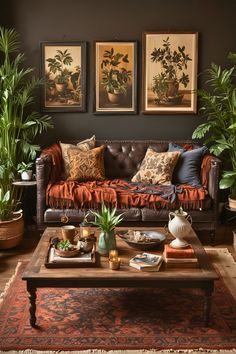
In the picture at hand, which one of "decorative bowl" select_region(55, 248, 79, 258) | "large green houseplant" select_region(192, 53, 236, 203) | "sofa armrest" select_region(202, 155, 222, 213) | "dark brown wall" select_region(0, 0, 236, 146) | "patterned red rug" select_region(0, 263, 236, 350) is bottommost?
"patterned red rug" select_region(0, 263, 236, 350)

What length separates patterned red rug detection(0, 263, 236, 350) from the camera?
109 inches

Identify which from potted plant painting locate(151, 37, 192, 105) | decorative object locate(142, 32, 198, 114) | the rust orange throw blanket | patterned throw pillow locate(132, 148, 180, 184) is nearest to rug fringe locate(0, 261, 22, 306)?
the rust orange throw blanket

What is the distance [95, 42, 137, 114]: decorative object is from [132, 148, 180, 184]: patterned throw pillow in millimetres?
785

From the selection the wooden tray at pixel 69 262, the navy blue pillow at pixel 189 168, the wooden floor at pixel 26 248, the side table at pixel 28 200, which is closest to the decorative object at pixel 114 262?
the wooden tray at pixel 69 262

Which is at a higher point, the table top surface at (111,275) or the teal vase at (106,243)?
the teal vase at (106,243)

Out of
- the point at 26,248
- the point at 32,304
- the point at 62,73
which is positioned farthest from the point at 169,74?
the point at 32,304

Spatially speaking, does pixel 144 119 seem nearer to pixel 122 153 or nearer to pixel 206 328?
pixel 122 153

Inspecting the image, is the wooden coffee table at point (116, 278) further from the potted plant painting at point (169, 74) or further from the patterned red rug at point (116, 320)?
the potted plant painting at point (169, 74)

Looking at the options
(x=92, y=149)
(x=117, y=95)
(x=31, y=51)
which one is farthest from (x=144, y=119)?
(x=31, y=51)

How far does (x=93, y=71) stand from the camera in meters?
5.39

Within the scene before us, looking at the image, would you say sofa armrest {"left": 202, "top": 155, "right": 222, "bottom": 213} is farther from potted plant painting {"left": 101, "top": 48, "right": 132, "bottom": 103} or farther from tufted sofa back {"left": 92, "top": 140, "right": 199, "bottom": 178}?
potted plant painting {"left": 101, "top": 48, "right": 132, "bottom": 103}

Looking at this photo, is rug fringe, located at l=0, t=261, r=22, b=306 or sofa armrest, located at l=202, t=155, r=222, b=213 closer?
rug fringe, located at l=0, t=261, r=22, b=306

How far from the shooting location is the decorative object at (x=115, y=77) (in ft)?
17.5

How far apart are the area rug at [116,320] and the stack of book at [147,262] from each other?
1.21ft
